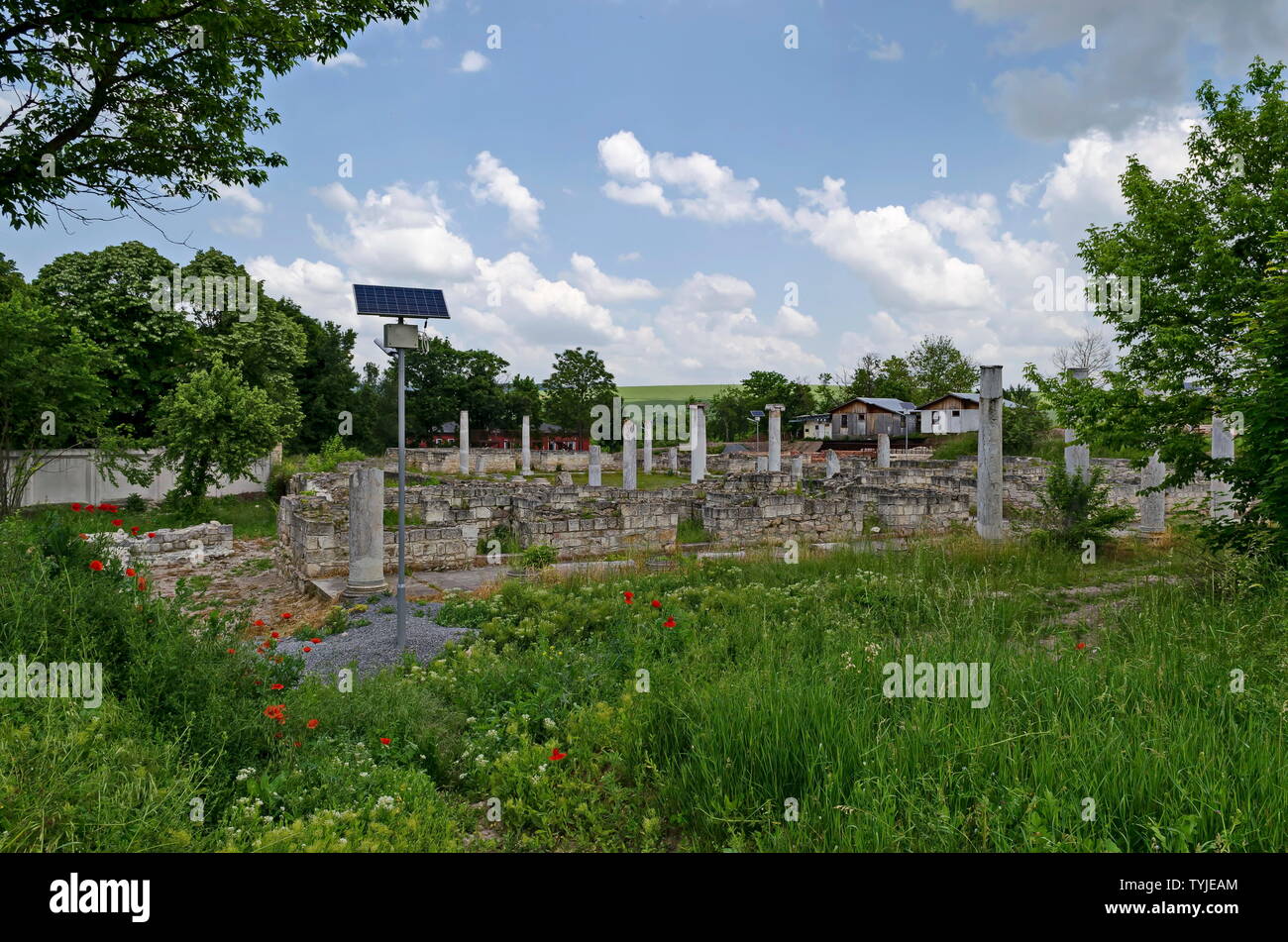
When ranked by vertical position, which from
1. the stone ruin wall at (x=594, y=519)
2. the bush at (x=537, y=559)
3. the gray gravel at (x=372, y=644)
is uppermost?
the stone ruin wall at (x=594, y=519)

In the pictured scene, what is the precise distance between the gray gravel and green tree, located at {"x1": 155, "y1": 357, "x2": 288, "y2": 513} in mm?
13341

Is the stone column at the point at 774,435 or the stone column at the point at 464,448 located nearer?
the stone column at the point at 774,435

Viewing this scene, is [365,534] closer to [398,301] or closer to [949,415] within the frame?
[398,301]

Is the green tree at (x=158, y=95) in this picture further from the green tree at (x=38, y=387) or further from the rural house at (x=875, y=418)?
the rural house at (x=875, y=418)

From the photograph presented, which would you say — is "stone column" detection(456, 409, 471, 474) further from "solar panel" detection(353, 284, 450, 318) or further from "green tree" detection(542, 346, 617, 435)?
"solar panel" detection(353, 284, 450, 318)

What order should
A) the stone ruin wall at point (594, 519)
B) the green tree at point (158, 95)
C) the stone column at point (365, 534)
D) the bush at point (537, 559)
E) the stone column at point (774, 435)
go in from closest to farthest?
the green tree at point (158, 95) → the stone column at point (365, 534) → the bush at point (537, 559) → the stone ruin wall at point (594, 519) → the stone column at point (774, 435)

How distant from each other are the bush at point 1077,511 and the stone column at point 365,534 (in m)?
12.9

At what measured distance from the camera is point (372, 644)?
8.41m

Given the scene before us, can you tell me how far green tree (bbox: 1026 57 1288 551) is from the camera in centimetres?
1070

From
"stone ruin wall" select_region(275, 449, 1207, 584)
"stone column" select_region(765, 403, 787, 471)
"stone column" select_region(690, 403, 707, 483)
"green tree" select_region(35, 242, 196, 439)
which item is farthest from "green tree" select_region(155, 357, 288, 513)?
"stone column" select_region(765, 403, 787, 471)

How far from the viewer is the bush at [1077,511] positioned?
13.7 metres

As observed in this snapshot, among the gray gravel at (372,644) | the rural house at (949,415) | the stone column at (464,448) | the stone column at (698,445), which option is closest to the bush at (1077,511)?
the gray gravel at (372,644)
